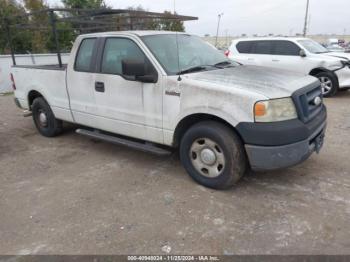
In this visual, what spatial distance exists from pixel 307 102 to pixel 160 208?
2001mm

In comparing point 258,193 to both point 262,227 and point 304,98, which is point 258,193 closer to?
point 262,227

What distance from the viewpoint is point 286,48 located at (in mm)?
9820

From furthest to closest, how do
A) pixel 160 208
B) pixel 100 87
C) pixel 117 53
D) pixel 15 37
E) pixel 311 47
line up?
pixel 15 37
pixel 311 47
pixel 100 87
pixel 117 53
pixel 160 208

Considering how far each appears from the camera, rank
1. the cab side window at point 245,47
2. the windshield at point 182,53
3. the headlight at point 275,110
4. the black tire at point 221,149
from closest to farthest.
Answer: the headlight at point 275,110, the black tire at point 221,149, the windshield at point 182,53, the cab side window at point 245,47

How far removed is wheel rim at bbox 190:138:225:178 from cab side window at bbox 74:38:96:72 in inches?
82.2

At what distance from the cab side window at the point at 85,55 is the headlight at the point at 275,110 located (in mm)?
2674

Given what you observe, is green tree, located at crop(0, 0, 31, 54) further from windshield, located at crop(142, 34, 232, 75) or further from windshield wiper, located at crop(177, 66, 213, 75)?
windshield wiper, located at crop(177, 66, 213, 75)

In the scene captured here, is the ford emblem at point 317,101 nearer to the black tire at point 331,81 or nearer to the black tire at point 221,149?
the black tire at point 221,149

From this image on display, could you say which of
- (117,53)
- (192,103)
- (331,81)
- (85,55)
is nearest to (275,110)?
(192,103)

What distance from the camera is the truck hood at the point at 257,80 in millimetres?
3314

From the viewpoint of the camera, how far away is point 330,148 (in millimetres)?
4969

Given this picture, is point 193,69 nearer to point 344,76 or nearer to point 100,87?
point 100,87

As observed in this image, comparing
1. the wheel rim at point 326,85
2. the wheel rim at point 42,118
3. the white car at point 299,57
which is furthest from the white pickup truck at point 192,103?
the wheel rim at point 326,85

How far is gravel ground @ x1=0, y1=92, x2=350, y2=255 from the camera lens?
2.84m
